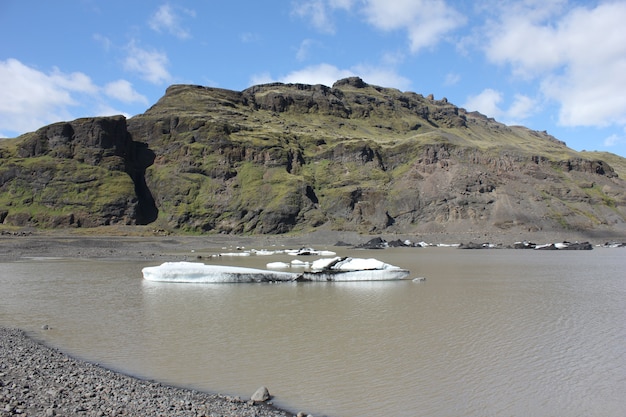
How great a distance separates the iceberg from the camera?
29.9 metres

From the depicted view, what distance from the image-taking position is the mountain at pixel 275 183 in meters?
116

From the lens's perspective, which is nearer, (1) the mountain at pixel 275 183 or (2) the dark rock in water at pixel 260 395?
(2) the dark rock in water at pixel 260 395

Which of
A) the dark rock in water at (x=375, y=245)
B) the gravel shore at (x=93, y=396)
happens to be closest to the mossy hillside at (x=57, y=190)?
the dark rock in water at (x=375, y=245)

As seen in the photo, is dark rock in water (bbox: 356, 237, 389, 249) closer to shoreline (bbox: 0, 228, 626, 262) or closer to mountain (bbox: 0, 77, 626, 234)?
shoreline (bbox: 0, 228, 626, 262)

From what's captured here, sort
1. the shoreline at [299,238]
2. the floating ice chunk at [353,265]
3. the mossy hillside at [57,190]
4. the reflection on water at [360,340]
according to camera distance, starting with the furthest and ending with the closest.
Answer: the mossy hillside at [57,190] < the shoreline at [299,238] < the floating ice chunk at [353,265] < the reflection on water at [360,340]

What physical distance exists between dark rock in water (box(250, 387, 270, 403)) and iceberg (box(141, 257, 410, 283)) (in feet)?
64.3

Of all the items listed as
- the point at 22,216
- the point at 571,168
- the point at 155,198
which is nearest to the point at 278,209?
the point at 155,198

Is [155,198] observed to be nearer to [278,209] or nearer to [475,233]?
[278,209]

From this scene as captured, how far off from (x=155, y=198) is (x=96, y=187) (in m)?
16.1

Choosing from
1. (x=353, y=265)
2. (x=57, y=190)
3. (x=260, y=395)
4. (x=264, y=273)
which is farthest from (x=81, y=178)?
(x=260, y=395)

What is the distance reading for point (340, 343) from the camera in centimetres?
1583

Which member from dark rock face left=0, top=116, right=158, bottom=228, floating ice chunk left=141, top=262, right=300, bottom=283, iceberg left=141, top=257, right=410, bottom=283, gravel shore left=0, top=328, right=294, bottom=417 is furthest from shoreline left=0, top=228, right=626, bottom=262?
gravel shore left=0, top=328, right=294, bottom=417

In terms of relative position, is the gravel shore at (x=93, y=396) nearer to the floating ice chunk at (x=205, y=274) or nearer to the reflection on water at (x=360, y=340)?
the reflection on water at (x=360, y=340)

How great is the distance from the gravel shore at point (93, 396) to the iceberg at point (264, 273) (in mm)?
16926
